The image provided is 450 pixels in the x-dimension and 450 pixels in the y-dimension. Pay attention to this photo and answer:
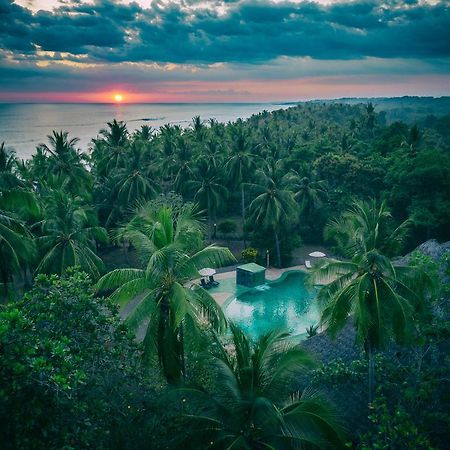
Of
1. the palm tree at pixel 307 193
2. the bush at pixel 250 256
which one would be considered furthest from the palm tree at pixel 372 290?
the palm tree at pixel 307 193

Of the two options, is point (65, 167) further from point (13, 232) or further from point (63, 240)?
point (13, 232)

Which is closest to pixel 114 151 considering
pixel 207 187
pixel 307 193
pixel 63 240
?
pixel 207 187

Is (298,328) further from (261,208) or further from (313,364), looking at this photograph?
(313,364)

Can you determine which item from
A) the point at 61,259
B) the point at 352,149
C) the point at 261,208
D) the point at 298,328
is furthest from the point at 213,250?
the point at 352,149

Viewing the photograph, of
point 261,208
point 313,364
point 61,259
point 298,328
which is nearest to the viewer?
point 313,364

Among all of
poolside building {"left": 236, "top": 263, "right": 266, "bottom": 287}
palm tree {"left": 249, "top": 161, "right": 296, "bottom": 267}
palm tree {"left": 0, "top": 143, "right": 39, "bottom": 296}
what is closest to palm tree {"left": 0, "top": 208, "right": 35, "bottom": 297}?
palm tree {"left": 0, "top": 143, "right": 39, "bottom": 296}

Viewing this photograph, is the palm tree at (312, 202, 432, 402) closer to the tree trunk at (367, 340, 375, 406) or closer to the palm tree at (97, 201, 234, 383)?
the tree trunk at (367, 340, 375, 406)


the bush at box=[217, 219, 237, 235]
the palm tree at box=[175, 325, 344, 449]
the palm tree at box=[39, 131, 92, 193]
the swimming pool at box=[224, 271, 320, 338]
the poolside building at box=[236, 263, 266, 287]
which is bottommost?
the swimming pool at box=[224, 271, 320, 338]
